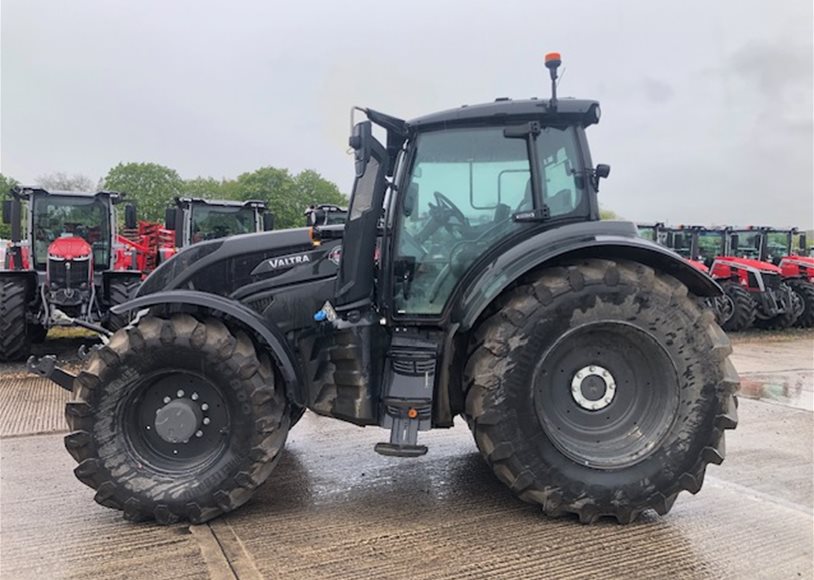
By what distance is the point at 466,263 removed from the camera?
3553mm

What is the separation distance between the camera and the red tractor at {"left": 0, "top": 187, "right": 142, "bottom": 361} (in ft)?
27.2

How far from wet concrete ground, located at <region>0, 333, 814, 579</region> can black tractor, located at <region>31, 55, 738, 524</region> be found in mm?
189

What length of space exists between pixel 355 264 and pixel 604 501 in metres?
1.87

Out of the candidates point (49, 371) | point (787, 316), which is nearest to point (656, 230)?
point (787, 316)

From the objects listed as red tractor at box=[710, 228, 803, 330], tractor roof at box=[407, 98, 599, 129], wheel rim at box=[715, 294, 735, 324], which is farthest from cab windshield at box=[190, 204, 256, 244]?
red tractor at box=[710, 228, 803, 330]

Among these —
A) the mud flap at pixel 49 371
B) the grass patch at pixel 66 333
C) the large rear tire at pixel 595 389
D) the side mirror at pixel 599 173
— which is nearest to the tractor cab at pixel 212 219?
the grass patch at pixel 66 333

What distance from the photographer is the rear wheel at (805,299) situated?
50.0 feet

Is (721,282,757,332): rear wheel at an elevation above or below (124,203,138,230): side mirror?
below

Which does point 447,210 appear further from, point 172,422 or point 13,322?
point 13,322

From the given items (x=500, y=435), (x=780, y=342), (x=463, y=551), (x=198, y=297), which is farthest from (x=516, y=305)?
(x=780, y=342)

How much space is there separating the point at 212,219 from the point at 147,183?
29.6m

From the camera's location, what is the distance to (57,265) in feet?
28.4

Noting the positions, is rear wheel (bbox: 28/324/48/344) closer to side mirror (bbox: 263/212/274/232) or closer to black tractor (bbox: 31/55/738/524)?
side mirror (bbox: 263/212/274/232)

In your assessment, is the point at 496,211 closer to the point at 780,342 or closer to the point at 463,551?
the point at 463,551
